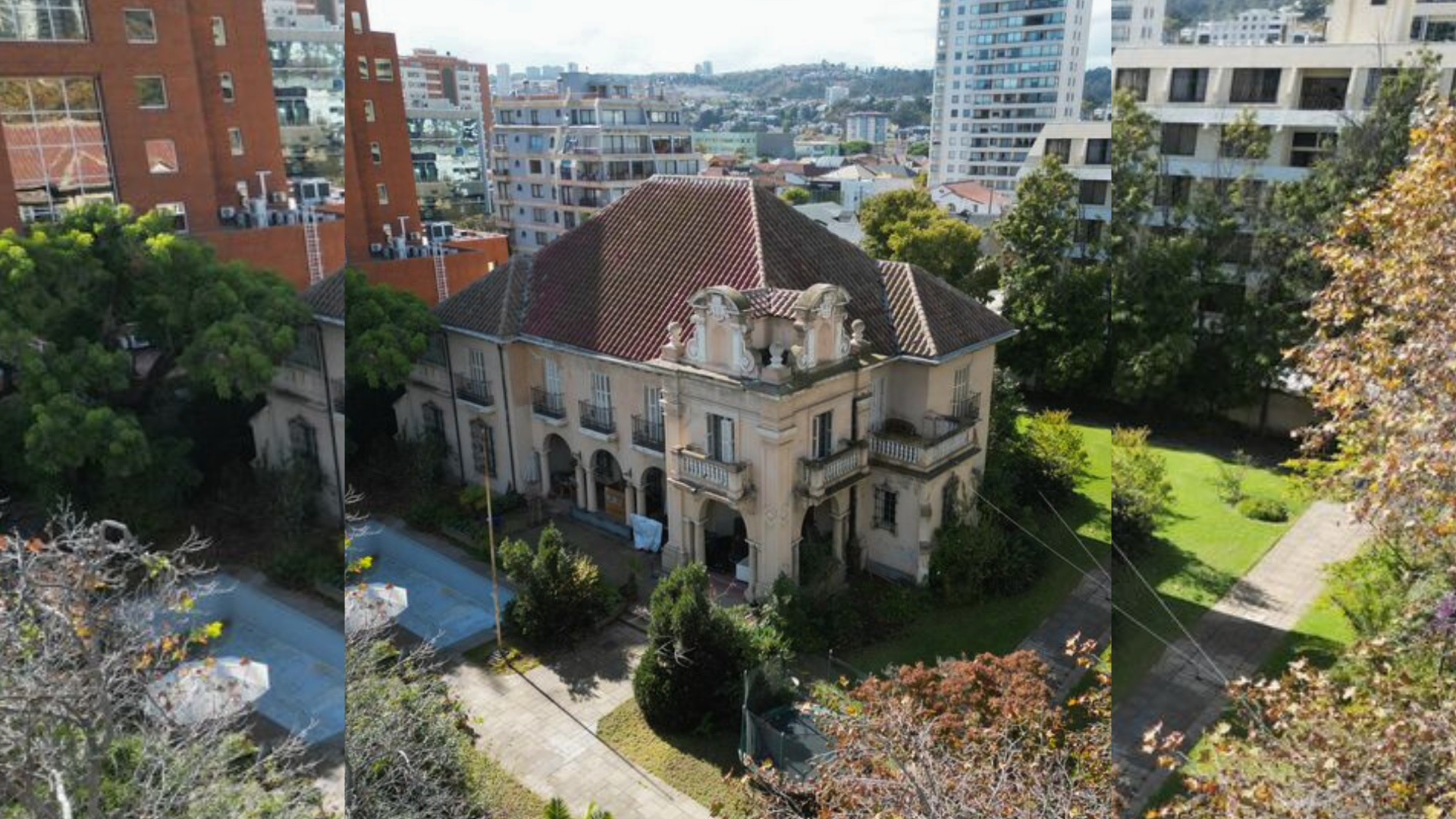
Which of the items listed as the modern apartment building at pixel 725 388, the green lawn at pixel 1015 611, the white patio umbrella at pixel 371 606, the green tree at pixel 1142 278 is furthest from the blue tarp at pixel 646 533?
the green tree at pixel 1142 278

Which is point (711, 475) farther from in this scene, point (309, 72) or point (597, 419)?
point (309, 72)

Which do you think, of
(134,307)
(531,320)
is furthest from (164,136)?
(531,320)

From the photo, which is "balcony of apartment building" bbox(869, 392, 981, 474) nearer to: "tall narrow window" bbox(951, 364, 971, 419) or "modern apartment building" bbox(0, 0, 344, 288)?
"tall narrow window" bbox(951, 364, 971, 419)

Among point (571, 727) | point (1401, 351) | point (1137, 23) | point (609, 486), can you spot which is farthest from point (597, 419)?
point (1401, 351)

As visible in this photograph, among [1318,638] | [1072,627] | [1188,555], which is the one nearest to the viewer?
[1188,555]

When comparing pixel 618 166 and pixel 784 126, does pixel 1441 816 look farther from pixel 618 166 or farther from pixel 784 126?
pixel 784 126

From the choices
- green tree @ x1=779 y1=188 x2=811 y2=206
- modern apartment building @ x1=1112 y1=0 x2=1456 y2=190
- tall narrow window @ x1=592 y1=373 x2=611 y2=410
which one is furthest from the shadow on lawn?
green tree @ x1=779 y1=188 x2=811 y2=206

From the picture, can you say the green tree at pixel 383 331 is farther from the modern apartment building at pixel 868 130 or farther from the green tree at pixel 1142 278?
the modern apartment building at pixel 868 130
